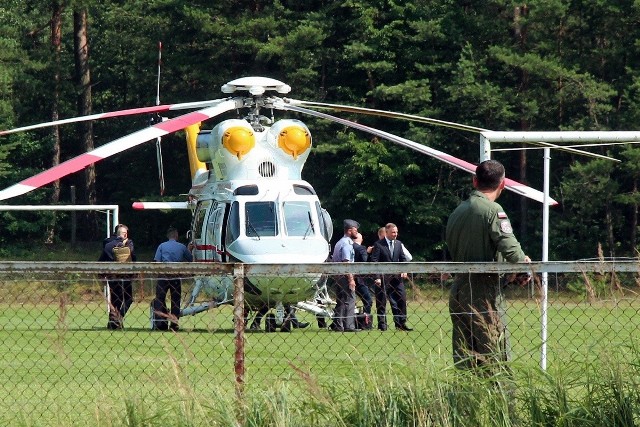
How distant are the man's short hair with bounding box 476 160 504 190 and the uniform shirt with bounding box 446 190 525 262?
0.06 metres

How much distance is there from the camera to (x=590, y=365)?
6.57 meters

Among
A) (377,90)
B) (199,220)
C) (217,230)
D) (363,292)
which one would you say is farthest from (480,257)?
(377,90)

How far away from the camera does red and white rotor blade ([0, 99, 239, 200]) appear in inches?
440

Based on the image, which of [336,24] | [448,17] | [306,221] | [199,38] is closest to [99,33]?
[199,38]

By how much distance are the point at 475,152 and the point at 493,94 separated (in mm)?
3994

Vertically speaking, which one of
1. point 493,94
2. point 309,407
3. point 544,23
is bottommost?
point 309,407

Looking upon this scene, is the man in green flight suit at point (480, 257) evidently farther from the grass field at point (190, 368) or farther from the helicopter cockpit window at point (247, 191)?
the helicopter cockpit window at point (247, 191)

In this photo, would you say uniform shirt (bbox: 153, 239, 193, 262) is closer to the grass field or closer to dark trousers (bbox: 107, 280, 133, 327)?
dark trousers (bbox: 107, 280, 133, 327)

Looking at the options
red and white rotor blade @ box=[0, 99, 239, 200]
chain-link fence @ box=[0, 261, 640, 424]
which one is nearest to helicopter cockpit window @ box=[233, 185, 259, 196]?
red and white rotor blade @ box=[0, 99, 239, 200]

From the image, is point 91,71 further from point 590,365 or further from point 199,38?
point 590,365

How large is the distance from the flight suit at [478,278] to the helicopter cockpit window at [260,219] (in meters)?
10.3

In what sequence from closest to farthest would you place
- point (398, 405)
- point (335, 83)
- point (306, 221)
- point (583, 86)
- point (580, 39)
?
point (398, 405) < point (306, 221) < point (583, 86) < point (580, 39) < point (335, 83)

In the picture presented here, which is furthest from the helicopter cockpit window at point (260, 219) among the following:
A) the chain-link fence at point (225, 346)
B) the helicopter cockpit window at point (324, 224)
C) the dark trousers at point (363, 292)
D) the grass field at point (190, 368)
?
the grass field at point (190, 368)

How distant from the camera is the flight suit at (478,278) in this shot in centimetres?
694
